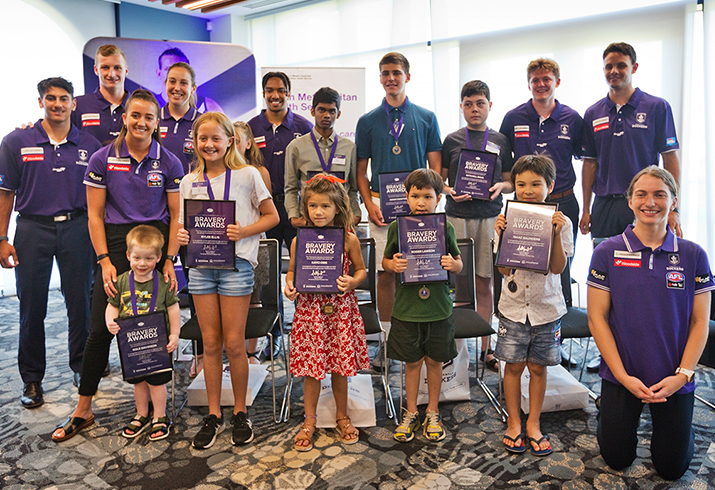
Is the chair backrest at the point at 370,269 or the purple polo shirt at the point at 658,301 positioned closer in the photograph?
the purple polo shirt at the point at 658,301

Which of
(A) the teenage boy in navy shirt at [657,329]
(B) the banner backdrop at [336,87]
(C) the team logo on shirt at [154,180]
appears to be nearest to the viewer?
(A) the teenage boy in navy shirt at [657,329]

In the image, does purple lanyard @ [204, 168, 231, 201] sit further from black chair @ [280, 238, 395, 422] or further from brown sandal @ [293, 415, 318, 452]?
brown sandal @ [293, 415, 318, 452]

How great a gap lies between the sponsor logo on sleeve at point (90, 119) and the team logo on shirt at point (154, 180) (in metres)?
1.28

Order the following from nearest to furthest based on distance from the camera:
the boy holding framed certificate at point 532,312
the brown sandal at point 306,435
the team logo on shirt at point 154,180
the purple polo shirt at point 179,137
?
the boy holding framed certificate at point 532,312 < the brown sandal at point 306,435 < the team logo on shirt at point 154,180 < the purple polo shirt at point 179,137

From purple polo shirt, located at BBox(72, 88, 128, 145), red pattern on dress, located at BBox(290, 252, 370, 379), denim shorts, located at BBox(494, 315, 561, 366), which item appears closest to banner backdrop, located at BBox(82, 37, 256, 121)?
purple polo shirt, located at BBox(72, 88, 128, 145)

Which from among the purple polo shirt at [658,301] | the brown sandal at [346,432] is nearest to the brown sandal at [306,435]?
the brown sandal at [346,432]

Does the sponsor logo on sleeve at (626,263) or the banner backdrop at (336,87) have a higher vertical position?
the banner backdrop at (336,87)

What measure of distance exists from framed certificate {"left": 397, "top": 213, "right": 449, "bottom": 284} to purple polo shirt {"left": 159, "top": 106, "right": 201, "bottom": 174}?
219 cm

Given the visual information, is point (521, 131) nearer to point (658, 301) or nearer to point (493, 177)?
point (493, 177)

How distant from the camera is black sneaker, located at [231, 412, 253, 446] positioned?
9.37ft

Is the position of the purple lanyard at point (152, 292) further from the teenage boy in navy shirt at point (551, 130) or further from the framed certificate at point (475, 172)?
the teenage boy in navy shirt at point (551, 130)

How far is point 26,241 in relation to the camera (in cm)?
338

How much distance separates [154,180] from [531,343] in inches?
91.1

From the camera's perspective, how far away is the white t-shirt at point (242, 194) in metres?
2.79
